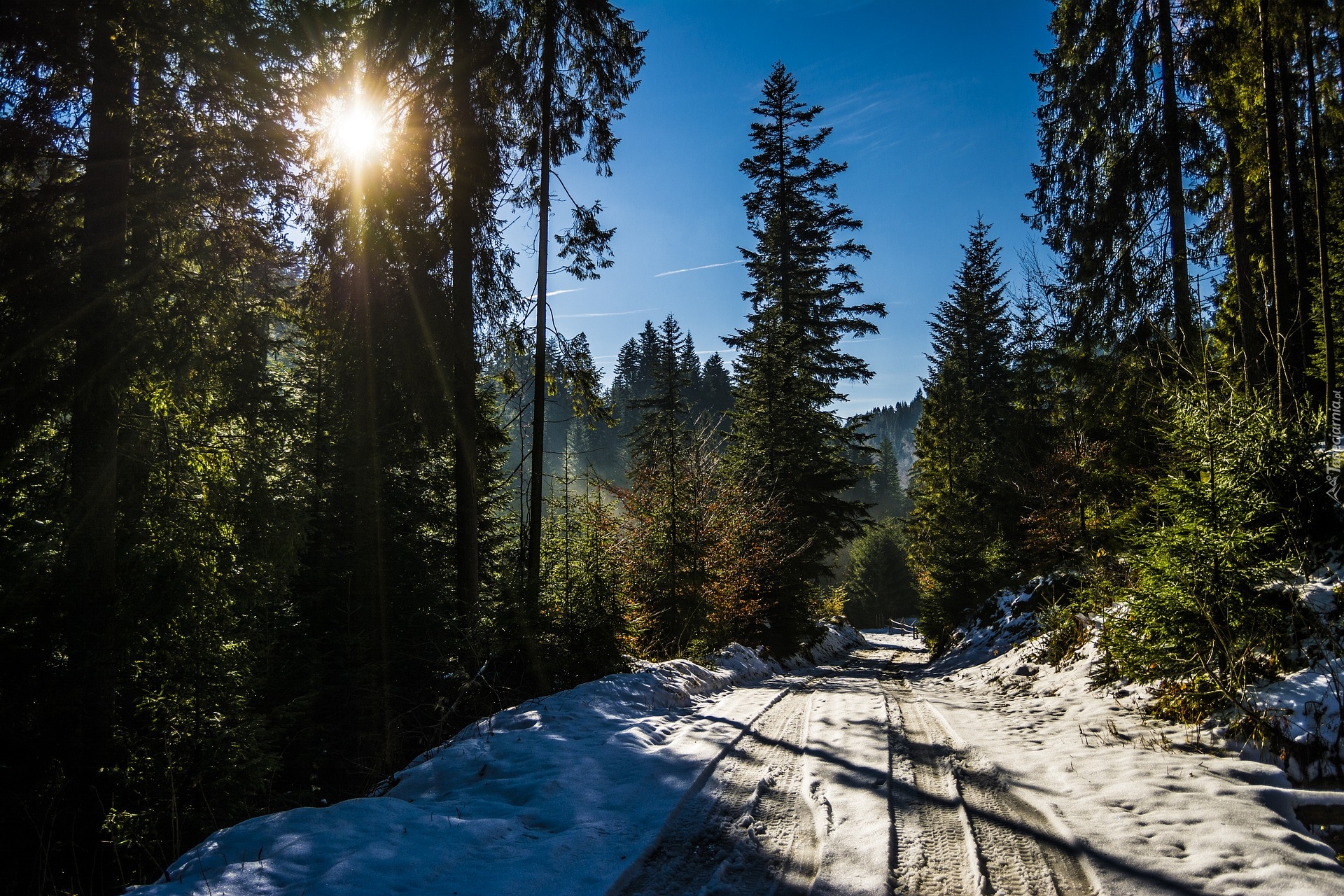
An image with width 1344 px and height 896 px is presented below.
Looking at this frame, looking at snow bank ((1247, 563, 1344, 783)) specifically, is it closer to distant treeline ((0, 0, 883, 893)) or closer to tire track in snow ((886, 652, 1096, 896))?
tire track in snow ((886, 652, 1096, 896))

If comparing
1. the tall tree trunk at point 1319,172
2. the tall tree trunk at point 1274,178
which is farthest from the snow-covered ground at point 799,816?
the tall tree trunk at point 1274,178

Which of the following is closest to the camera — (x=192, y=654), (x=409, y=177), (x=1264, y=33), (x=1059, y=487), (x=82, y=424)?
(x=82, y=424)

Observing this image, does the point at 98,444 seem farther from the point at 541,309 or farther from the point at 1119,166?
the point at 1119,166

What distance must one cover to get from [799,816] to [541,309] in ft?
36.1

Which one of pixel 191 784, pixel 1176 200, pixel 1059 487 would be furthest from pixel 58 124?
pixel 1059 487

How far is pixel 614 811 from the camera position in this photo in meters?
4.62

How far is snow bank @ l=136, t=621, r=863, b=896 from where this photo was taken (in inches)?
137

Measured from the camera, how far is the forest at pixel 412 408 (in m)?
6.81

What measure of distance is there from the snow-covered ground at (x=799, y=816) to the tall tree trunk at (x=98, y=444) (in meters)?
4.02

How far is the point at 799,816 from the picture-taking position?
14.6ft

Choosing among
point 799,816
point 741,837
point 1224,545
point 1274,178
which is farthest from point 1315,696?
point 1274,178

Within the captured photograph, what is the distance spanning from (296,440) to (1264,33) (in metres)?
14.4

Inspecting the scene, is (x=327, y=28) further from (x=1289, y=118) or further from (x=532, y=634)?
(x=1289, y=118)

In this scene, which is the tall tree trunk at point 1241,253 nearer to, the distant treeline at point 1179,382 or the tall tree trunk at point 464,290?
the distant treeline at point 1179,382
